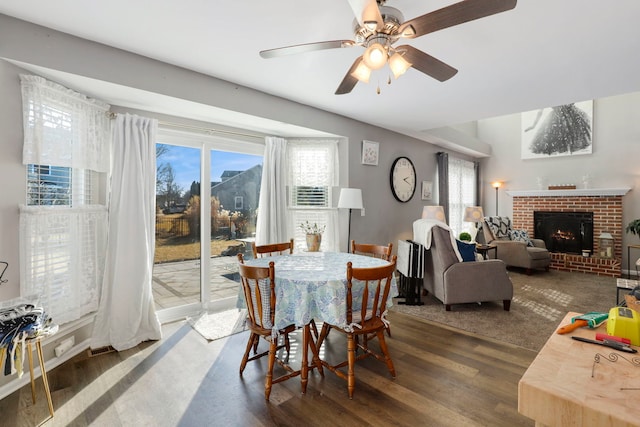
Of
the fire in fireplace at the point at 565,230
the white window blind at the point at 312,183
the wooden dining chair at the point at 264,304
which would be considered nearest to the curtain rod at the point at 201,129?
the white window blind at the point at 312,183

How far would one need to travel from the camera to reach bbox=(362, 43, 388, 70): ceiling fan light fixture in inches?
64.6

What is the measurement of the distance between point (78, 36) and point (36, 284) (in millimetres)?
1816

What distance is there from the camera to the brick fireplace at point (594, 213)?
562 cm

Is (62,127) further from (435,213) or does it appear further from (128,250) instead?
(435,213)

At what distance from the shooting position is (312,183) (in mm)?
4309

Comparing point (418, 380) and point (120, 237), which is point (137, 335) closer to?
point (120, 237)

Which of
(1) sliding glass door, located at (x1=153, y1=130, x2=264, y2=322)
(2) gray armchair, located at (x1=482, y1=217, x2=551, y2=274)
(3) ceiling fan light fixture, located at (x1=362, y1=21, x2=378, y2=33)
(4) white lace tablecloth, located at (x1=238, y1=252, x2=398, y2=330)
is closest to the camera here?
(3) ceiling fan light fixture, located at (x1=362, y1=21, x2=378, y2=33)

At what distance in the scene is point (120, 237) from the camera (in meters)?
2.82

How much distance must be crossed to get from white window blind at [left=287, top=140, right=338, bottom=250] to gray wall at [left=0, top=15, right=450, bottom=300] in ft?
0.60

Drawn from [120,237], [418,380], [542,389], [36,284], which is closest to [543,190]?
[418,380]

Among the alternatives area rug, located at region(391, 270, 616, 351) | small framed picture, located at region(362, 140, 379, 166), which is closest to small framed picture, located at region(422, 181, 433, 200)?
small framed picture, located at region(362, 140, 379, 166)

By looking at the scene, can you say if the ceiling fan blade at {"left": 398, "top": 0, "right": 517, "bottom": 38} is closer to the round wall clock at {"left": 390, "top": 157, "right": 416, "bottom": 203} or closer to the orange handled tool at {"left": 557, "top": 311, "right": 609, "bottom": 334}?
the orange handled tool at {"left": 557, "top": 311, "right": 609, "bottom": 334}

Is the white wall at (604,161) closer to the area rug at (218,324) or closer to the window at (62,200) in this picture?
the area rug at (218,324)

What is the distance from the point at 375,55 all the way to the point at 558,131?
666 cm
